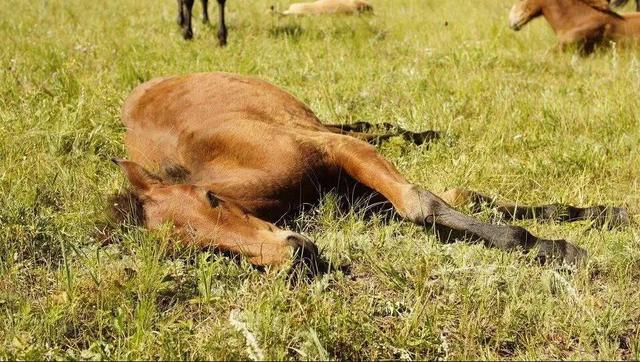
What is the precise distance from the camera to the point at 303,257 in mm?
2600

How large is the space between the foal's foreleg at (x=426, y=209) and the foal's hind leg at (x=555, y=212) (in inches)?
12.5

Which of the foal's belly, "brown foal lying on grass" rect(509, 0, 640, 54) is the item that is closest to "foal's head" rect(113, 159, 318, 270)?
the foal's belly

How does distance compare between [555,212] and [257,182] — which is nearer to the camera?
[257,182]

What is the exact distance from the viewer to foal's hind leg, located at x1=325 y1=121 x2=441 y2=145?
4582 millimetres

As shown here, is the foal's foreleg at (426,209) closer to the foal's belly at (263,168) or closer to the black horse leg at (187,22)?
the foal's belly at (263,168)

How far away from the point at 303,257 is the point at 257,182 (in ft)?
2.07

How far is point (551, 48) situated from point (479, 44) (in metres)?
0.84

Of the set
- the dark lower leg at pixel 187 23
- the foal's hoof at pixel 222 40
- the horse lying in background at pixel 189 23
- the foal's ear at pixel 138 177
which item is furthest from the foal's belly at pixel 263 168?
the dark lower leg at pixel 187 23

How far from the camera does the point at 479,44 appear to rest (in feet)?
25.2

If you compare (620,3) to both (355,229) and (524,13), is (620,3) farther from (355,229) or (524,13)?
(355,229)

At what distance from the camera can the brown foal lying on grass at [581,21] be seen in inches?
307

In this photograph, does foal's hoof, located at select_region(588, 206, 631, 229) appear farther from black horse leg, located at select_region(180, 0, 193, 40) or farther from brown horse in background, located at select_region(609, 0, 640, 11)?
brown horse in background, located at select_region(609, 0, 640, 11)

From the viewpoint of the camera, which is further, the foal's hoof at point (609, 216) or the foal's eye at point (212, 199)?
the foal's hoof at point (609, 216)

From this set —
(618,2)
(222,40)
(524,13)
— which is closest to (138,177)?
(222,40)
